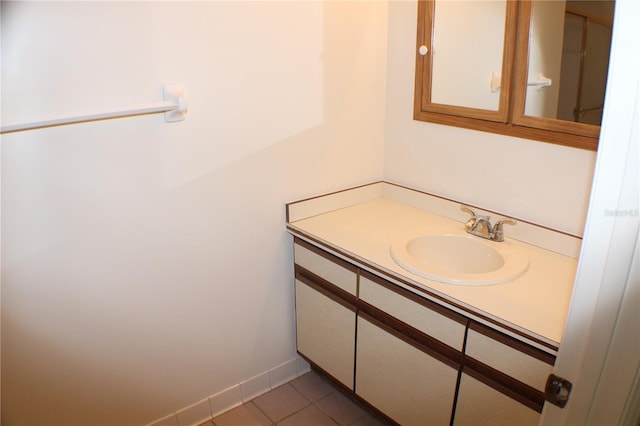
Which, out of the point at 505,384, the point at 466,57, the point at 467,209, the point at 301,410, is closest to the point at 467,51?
the point at 466,57

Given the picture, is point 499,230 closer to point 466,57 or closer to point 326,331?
point 466,57

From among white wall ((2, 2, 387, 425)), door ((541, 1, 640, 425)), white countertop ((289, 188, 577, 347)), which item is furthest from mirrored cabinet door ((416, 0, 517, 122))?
door ((541, 1, 640, 425))

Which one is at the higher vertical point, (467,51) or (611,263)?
(467,51)

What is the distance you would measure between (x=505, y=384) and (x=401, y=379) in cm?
42

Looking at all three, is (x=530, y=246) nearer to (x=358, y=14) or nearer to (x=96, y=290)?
(x=358, y=14)

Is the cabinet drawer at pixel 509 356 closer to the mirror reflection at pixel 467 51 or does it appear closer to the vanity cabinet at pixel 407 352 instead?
the vanity cabinet at pixel 407 352

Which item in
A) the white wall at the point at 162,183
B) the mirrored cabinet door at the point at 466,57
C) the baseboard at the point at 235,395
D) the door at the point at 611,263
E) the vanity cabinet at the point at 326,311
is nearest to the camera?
the door at the point at 611,263

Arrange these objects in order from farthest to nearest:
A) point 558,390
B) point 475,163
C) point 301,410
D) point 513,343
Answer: point 301,410 → point 475,163 → point 513,343 → point 558,390

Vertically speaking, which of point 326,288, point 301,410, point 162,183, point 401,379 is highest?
point 162,183

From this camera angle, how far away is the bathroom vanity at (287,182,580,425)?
4.43 ft

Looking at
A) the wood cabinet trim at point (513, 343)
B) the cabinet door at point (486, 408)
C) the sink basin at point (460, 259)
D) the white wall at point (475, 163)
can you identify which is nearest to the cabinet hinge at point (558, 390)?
the wood cabinet trim at point (513, 343)

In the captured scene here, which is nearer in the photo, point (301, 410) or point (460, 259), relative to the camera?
point (460, 259)

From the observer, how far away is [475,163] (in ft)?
6.26

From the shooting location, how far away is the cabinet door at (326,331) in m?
1.89
